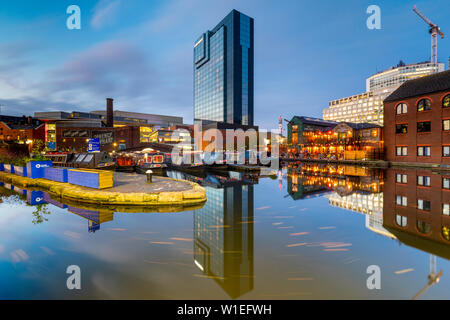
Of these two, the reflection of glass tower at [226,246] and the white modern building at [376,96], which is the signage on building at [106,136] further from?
the white modern building at [376,96]

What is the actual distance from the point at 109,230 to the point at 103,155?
70.9ft

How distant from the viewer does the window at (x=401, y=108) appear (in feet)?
116

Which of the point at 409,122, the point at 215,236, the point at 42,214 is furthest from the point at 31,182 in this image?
the point at 409,122

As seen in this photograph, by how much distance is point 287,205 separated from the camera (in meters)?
11.2

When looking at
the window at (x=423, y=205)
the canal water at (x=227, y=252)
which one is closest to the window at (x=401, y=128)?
the window at (x=423, y=205)

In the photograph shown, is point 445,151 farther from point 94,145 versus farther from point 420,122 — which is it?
point 94,145

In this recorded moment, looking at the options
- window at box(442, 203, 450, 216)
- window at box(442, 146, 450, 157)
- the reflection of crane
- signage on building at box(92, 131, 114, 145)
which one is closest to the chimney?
signage on building at box(92, 131, 114, 145)

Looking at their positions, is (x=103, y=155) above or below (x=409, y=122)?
below

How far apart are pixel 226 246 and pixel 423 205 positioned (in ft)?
36.8

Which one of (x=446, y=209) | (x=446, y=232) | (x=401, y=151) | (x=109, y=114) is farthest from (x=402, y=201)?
(x=109, y=114)

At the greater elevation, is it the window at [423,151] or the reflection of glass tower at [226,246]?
the window at [423,151]

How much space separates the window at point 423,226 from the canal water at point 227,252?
0.03 meters

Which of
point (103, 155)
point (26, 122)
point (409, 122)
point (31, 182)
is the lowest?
point (31, 182)
